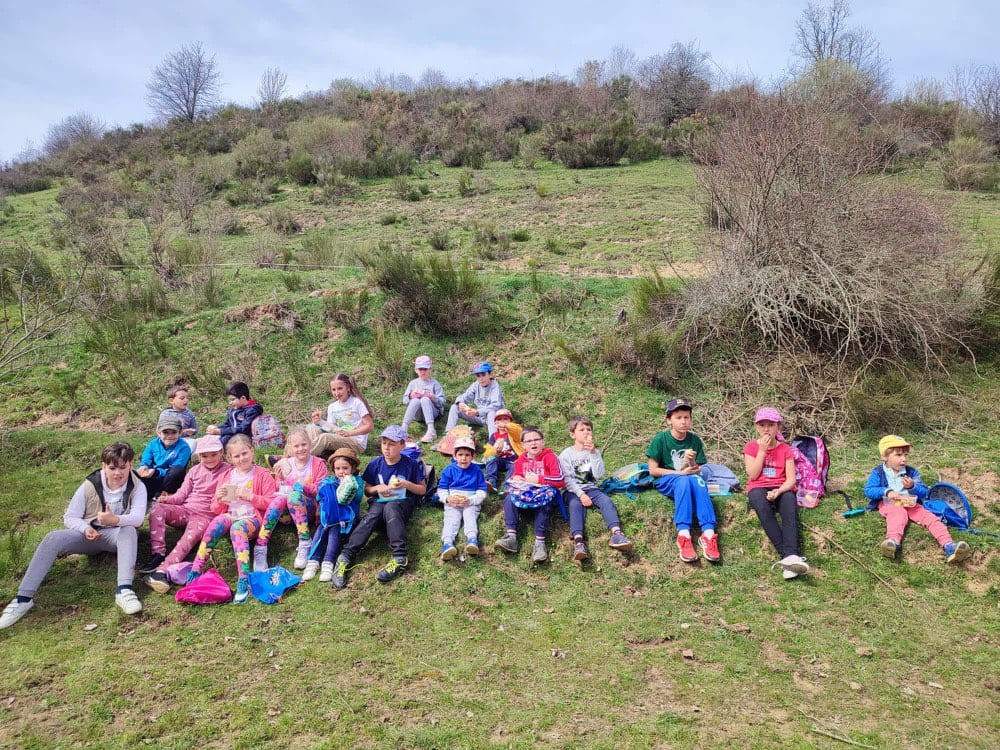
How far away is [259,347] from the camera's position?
9.04m

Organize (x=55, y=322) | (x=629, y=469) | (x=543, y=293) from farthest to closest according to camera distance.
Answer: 1. (x=55, y=322)
2. (x=543, y=293)
3. (x=629, y=469)

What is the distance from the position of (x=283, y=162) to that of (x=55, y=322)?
13.0 meters

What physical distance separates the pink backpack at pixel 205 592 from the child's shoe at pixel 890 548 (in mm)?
4986

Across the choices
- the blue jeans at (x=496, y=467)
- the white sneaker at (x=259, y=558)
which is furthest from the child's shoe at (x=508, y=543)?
the white sneaker at (x=259, y=558)

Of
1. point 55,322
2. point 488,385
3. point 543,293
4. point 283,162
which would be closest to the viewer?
point 488,385

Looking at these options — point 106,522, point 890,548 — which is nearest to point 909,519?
point 890,548

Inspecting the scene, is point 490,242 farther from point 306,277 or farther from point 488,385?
point 488,385

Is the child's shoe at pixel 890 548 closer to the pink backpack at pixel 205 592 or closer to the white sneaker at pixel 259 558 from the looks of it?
the white sneaker at pixel 259 558

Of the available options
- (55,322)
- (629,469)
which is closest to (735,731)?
(629,469)

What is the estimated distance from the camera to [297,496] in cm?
520

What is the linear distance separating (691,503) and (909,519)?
163 cm

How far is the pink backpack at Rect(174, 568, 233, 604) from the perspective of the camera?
446cm

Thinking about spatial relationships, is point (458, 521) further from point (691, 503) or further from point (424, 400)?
point (424, 400)

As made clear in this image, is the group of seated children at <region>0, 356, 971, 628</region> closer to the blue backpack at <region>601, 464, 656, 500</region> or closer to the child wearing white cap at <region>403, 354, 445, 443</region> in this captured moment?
the blue backpack at <region>601, 464, 656, 500</region>
